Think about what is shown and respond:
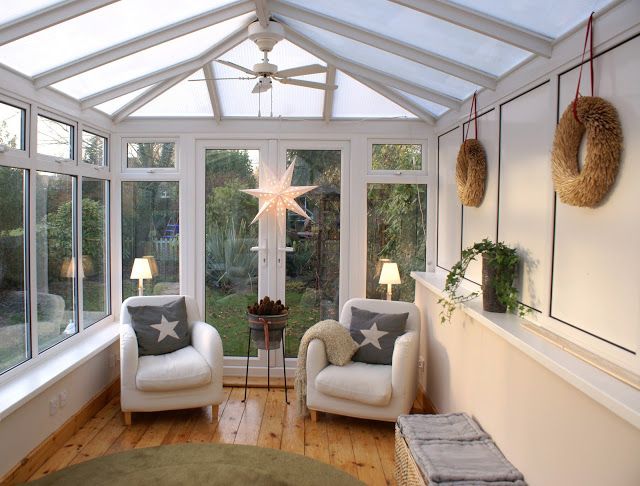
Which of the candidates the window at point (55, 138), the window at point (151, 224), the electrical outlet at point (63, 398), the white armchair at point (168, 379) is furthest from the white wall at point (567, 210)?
the window at point (55, 138)

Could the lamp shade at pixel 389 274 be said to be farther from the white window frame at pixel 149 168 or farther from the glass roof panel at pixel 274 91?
the white window frame at pixel 149 168

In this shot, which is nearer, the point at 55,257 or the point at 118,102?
the point at 55,257

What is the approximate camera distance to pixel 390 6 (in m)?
2.93

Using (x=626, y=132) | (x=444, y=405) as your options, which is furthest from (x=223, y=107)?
(x=626, y=132)

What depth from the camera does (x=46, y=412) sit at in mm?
3432


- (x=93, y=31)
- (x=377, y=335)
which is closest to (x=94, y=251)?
(x=93, y=31)

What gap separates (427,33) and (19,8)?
2193 mm

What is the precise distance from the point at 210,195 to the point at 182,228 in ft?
1.35

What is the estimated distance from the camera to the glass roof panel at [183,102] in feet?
15.2

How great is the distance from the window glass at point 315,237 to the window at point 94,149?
5.60 ft

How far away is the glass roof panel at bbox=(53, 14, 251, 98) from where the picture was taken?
3.72 meters

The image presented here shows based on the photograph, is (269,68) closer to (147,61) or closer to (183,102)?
(147,61)

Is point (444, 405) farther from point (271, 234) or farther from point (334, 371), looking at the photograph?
point (271, 234)

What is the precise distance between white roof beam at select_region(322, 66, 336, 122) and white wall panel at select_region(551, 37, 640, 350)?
2.24 metres
